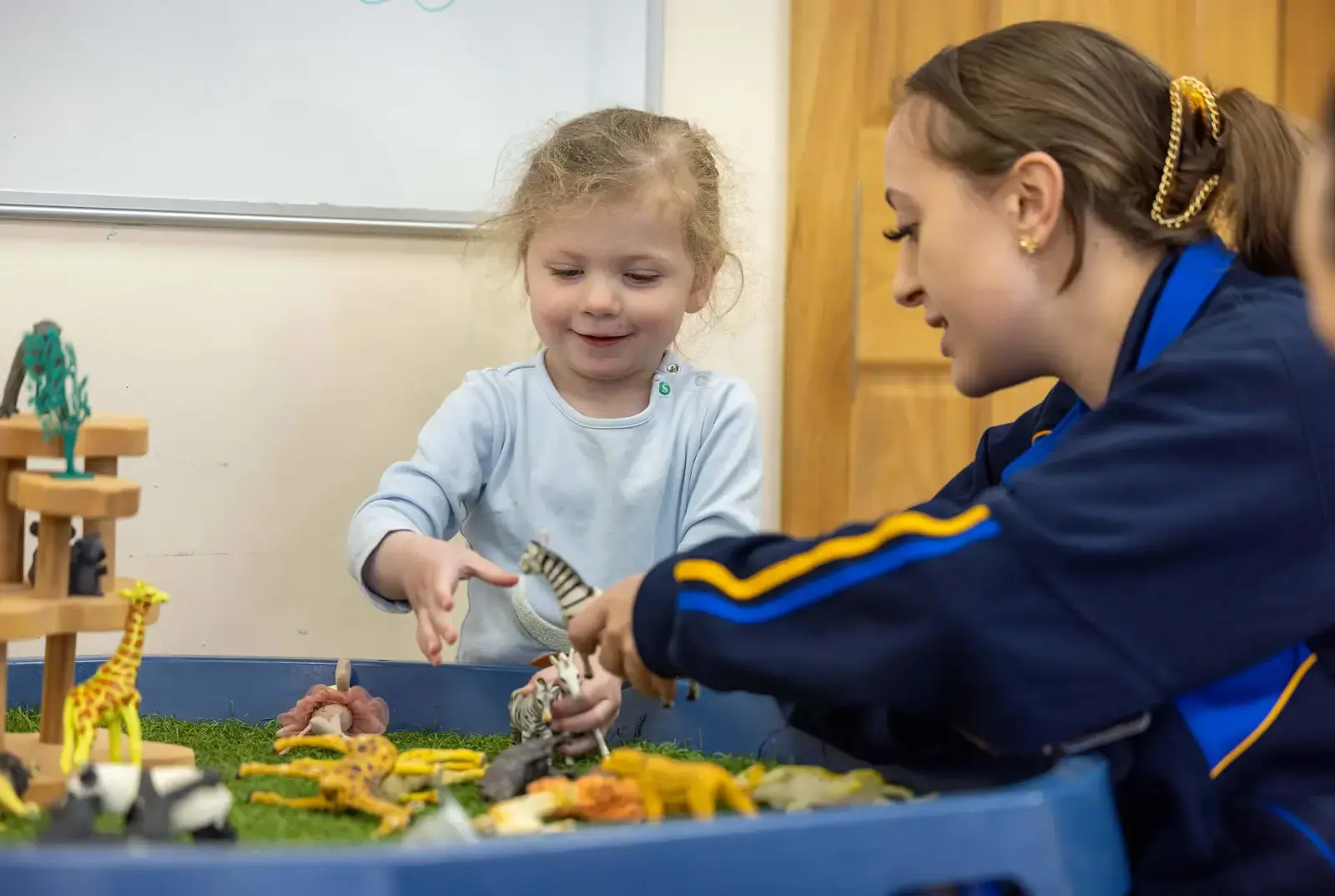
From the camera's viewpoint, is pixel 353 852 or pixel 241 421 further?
pixel 241 421

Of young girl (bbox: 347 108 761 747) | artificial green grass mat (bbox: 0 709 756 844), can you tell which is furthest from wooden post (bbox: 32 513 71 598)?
young girl (bbox: 347 108 761 747)

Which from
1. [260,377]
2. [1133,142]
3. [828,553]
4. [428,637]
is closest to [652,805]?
[828,553]

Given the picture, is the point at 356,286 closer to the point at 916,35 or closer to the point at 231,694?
the point at 231,694

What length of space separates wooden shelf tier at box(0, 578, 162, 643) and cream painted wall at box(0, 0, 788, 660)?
2.65 feet

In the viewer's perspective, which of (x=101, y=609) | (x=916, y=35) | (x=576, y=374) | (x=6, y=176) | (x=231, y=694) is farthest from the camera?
(x=916, y=35)

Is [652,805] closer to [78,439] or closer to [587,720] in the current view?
[587,720]

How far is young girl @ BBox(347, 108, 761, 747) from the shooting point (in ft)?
3.73

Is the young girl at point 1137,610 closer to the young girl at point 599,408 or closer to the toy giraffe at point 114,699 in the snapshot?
the toy giraffe at point 114,699

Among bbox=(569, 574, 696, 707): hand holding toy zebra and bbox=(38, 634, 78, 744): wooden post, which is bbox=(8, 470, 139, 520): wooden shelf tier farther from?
bbox=(569, 574, 696, 707): hand holding toy zebra

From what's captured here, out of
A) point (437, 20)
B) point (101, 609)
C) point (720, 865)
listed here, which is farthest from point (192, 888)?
point (437, 20)

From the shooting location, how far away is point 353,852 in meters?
0.40

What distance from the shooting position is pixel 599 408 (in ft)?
4.00

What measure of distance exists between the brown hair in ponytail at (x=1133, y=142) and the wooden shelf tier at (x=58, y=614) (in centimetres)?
56

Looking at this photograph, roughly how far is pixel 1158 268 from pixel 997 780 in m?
0.31
